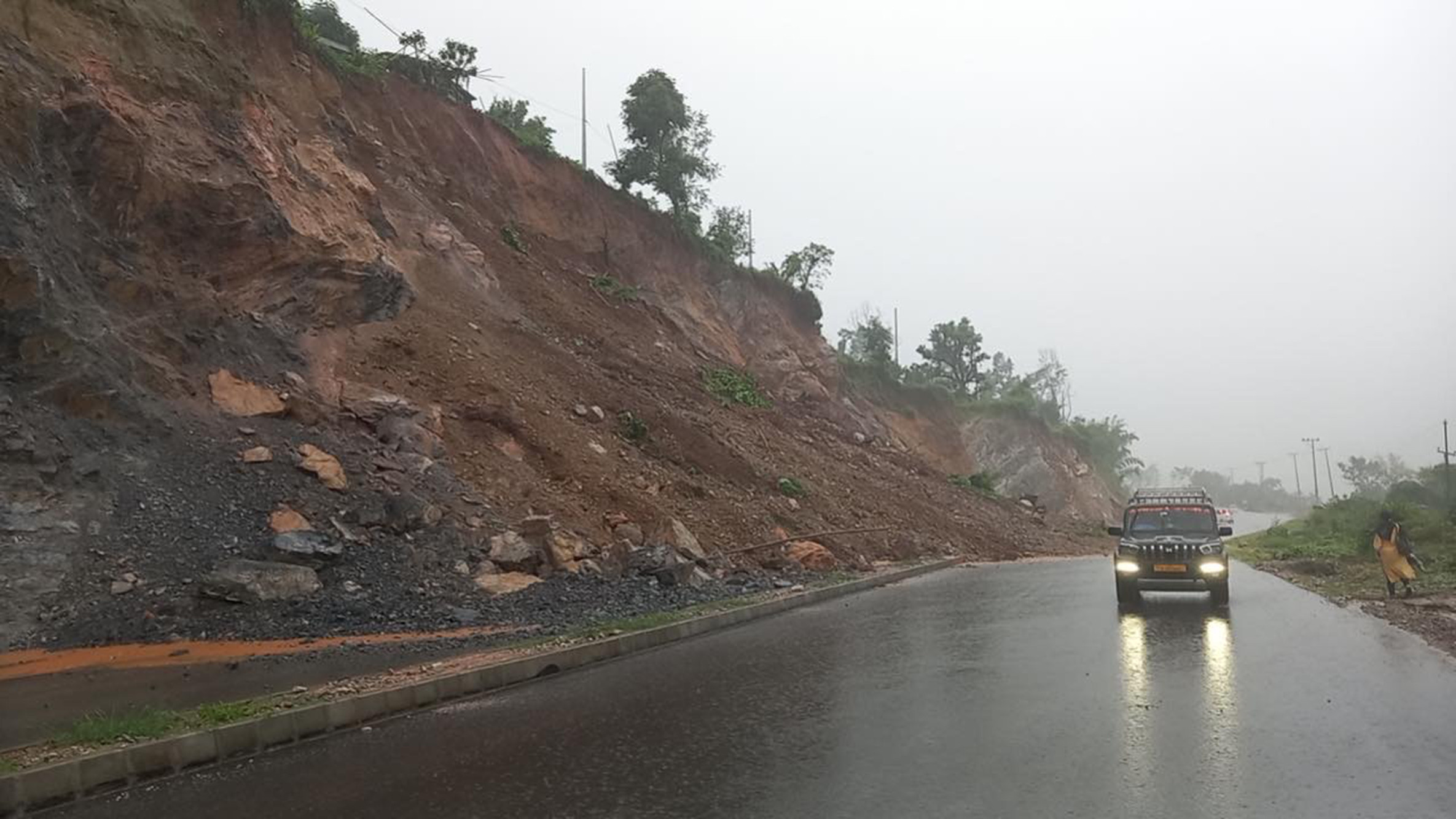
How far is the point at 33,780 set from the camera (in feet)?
18.9

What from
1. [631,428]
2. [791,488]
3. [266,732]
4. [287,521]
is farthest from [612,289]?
[266,732]

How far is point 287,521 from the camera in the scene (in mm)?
13359

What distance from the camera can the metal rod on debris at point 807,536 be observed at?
1984 centimetres

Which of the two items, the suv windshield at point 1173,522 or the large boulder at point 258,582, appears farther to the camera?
the suv windshield at point 1173,522

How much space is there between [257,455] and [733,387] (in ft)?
66.0

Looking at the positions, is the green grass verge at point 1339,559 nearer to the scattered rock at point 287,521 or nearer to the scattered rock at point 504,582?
the scattered rock at point 504,582

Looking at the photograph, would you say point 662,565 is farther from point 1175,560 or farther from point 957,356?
point 957,356

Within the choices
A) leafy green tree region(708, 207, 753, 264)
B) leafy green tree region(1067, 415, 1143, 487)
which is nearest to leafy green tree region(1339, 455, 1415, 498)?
leafy green tree region(1067, 415, 1143, 487)

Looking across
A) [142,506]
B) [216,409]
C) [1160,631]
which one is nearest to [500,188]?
[216,409]

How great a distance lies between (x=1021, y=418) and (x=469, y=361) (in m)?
51.4

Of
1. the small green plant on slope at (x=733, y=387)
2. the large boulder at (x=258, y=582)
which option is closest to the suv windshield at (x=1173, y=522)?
the large boulder at (x=258, y=582)

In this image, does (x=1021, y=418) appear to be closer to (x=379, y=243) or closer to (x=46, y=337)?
(x=379, y=243)

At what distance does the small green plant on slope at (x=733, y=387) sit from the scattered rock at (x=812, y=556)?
30.8 ft

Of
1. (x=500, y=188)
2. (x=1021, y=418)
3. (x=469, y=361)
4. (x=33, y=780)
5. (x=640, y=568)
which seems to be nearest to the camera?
(x=33, y=780)
